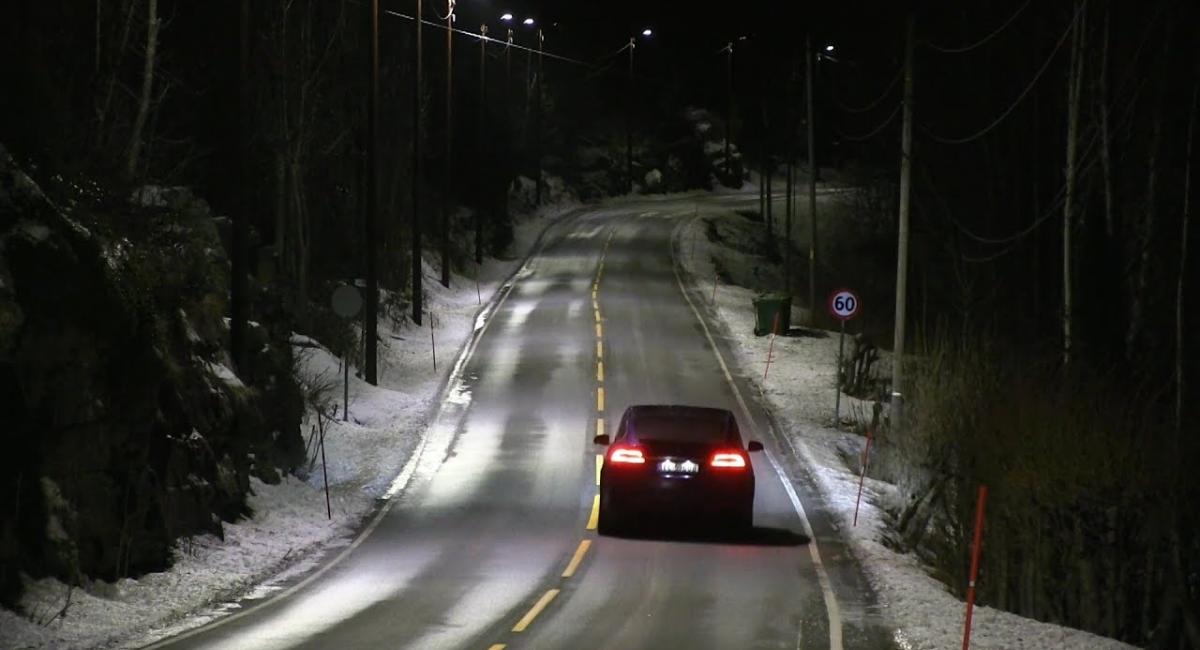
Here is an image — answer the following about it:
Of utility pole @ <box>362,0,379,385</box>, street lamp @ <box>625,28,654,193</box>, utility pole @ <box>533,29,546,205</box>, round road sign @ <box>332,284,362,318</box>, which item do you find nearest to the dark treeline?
round road sign @ <box>332,284,362,318</box>

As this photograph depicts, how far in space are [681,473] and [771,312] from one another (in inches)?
960

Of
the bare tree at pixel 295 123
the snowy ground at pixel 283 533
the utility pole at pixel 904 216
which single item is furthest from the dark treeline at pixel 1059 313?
the bare tree at pixel 295 123

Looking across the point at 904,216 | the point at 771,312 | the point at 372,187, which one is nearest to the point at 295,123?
the point at 372,187

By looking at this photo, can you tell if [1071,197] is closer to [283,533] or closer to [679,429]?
[679,429]

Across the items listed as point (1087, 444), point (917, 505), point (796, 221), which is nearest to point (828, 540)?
point (917, 505)

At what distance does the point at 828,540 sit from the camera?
1984cm

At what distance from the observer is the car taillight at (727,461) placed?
1870 cm

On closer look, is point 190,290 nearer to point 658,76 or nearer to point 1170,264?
point 1170,264

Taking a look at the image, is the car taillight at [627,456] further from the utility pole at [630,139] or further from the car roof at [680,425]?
the utility pole at [630,139]

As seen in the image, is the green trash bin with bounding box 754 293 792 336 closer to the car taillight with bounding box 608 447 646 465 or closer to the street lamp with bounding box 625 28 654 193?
the car taillight with bounding box 608 447 646 465

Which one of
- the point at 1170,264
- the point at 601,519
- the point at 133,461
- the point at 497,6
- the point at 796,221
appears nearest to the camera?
the point at 133,461

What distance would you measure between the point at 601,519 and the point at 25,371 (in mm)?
8255

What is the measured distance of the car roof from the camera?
1908 cm

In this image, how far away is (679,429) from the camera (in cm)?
1919
